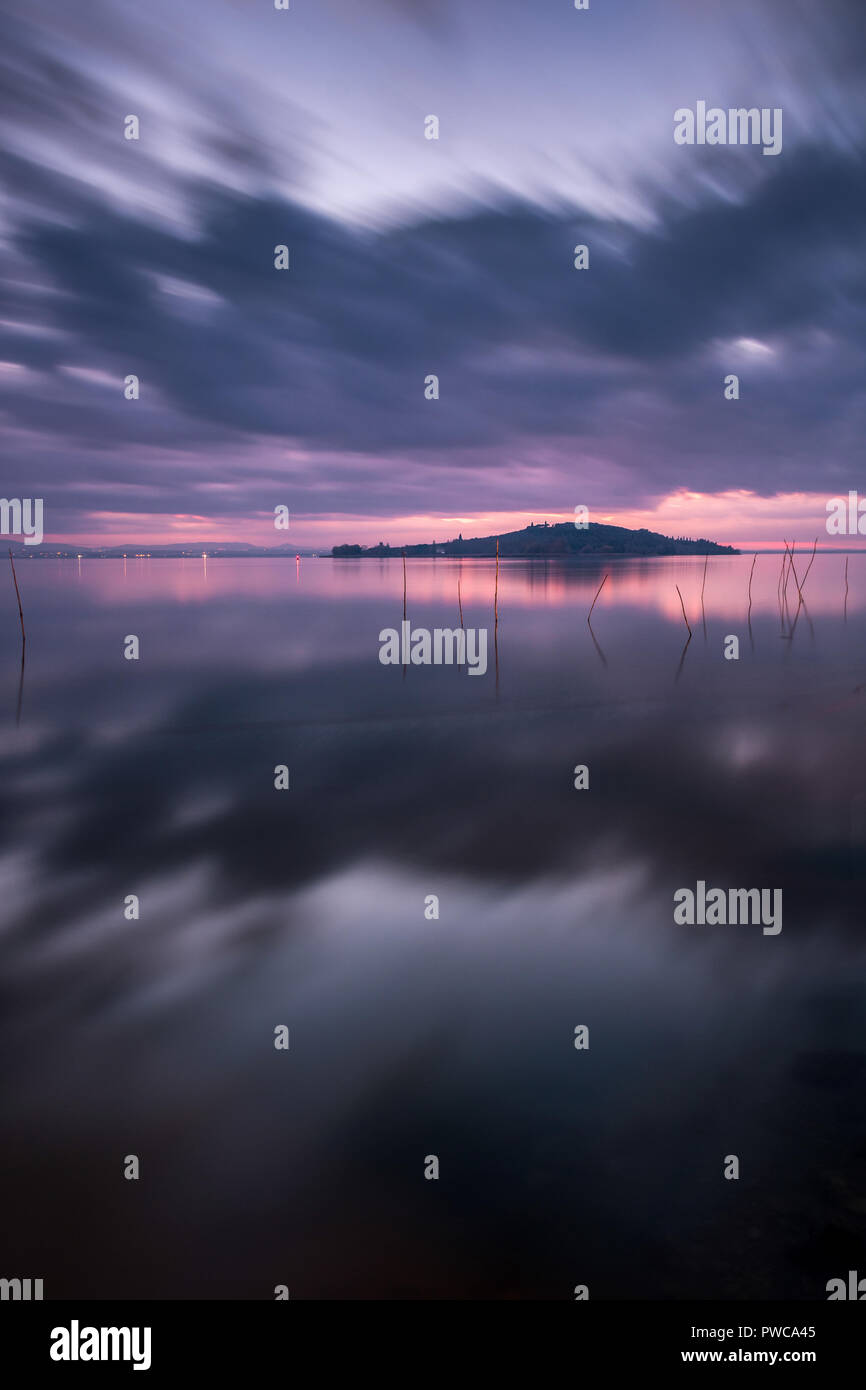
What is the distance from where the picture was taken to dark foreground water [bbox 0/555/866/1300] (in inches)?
159

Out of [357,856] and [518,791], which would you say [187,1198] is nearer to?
[357,856]

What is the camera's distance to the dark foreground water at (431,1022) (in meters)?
4.05

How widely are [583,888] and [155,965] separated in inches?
188

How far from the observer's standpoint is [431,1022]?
6164 millimetres

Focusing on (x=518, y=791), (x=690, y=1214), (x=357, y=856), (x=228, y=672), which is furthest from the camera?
(x=228, y=672)

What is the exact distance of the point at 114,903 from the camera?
8.34m

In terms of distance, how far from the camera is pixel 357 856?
9805 millimetres

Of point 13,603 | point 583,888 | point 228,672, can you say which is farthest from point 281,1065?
point 13,603

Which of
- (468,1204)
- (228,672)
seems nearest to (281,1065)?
(468,1204)

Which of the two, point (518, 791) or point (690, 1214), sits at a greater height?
point (518, 791)

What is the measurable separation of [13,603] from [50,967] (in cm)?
5966
